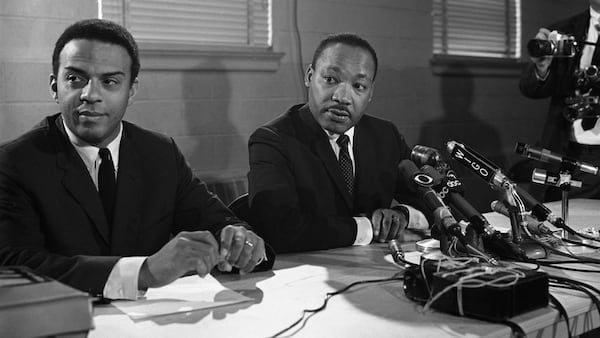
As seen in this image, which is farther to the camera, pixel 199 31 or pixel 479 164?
pixel 199 31

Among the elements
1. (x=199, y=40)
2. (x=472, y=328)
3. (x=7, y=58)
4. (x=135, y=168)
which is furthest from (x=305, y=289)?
(x=199, y=40)

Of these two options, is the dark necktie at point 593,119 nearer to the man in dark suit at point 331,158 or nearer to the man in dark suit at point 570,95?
the man in dark suit at point 570,95


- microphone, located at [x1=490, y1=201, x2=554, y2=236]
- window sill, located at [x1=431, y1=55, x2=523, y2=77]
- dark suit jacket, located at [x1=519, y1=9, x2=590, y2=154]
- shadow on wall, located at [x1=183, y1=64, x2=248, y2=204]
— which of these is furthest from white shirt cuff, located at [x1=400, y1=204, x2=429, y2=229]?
window sill, located at [x1=431, y1=55, x2=523, y2=77]

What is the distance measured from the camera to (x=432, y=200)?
1.72 m

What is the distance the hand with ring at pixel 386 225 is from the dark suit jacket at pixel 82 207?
465 millimetres

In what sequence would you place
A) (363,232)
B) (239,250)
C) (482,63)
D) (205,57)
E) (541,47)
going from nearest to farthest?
(239,250), (363,232), (541,47), (205,57), (482,63)

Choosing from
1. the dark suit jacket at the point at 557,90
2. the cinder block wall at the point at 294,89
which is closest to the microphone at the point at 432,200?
the dark suit jacket at the point at 557,90

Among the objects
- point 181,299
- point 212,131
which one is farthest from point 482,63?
point 181,299

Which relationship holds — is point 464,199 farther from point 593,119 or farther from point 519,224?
point 593,119

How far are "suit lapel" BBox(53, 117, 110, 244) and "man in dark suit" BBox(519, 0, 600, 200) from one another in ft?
7.10

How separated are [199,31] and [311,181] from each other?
5.05ft

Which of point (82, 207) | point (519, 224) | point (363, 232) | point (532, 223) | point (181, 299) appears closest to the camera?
point (181, 299)

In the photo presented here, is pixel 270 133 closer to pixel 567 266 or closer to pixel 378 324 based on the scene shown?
pixel 567 266

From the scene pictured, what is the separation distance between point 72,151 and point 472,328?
114 cm
